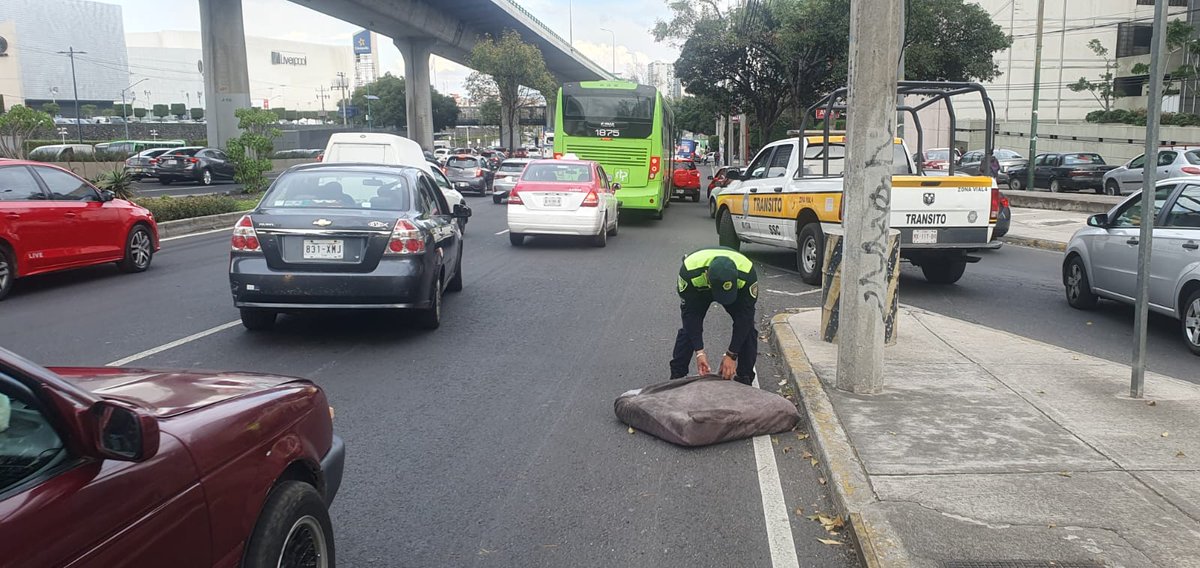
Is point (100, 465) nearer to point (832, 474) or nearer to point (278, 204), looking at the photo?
point (832, 474)

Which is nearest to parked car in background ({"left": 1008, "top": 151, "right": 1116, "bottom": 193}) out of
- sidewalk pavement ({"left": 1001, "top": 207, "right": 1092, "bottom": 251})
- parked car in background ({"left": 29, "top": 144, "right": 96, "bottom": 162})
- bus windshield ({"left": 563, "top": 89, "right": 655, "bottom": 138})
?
sidewalk pavement ({"left": 1001, "top": 207, "right": 1092, "bottom": 251})

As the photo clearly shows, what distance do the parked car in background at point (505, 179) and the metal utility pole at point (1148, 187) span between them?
2376cm

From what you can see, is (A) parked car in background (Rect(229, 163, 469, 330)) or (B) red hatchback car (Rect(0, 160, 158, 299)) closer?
(A) parked car in background (Rect(229, 163, 469, 330))

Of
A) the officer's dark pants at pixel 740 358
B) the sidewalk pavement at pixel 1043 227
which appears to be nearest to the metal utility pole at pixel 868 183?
the officer's dark pants at pixel 740 358

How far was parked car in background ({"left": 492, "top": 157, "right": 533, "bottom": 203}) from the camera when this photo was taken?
29.4m

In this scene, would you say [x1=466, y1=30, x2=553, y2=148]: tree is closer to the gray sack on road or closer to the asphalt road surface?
the asphalt road surface

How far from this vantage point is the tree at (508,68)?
54.6m

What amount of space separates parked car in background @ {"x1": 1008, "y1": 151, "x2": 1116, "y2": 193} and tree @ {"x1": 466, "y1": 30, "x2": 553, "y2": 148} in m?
31.6

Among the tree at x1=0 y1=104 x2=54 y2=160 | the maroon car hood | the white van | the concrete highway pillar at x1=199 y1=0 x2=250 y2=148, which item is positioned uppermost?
the concrete highway pillar at x1=199 y1=0 x2=250 y2=148

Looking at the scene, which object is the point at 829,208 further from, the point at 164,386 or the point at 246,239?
the point at 164,386

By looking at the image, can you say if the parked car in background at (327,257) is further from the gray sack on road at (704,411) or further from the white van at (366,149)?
the white van at (366,149)

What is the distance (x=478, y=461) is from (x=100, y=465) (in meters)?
3.06

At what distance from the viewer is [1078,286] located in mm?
10367

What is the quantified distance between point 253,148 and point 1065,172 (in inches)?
1051
